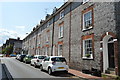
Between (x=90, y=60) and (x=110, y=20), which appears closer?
(x=110, y=20)

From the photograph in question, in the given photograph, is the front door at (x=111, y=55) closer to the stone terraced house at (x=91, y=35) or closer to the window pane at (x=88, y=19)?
the stone terraced house at (x=91, y=35)

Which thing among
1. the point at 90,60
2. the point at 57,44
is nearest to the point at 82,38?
the point at 90,60

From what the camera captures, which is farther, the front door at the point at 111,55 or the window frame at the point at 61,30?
the window frame at the point at 61,30

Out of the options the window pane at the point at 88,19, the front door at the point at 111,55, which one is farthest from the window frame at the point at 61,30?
the front door at the point at 111,55

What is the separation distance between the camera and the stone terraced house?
10.9 metres

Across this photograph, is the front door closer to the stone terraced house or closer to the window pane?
the stone terraced house

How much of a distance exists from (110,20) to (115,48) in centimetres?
232

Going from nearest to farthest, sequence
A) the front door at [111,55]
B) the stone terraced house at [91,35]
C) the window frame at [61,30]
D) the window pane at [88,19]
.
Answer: the stone terraced house at [91,35] < the front door at [111,55] < the window pane at [88,19] < the window frame at [61,30]

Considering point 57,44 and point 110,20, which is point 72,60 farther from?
point 110,20

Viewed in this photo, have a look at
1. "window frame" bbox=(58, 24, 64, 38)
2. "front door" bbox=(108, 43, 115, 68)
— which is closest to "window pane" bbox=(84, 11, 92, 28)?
"front door" bbox=(108, 43, 115, 68)

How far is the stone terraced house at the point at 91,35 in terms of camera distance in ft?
35.7

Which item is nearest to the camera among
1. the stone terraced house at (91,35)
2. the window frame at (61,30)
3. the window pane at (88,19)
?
the stone terraced house at (91,35)

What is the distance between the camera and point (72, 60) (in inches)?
639

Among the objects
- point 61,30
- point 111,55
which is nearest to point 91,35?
point 111,55
